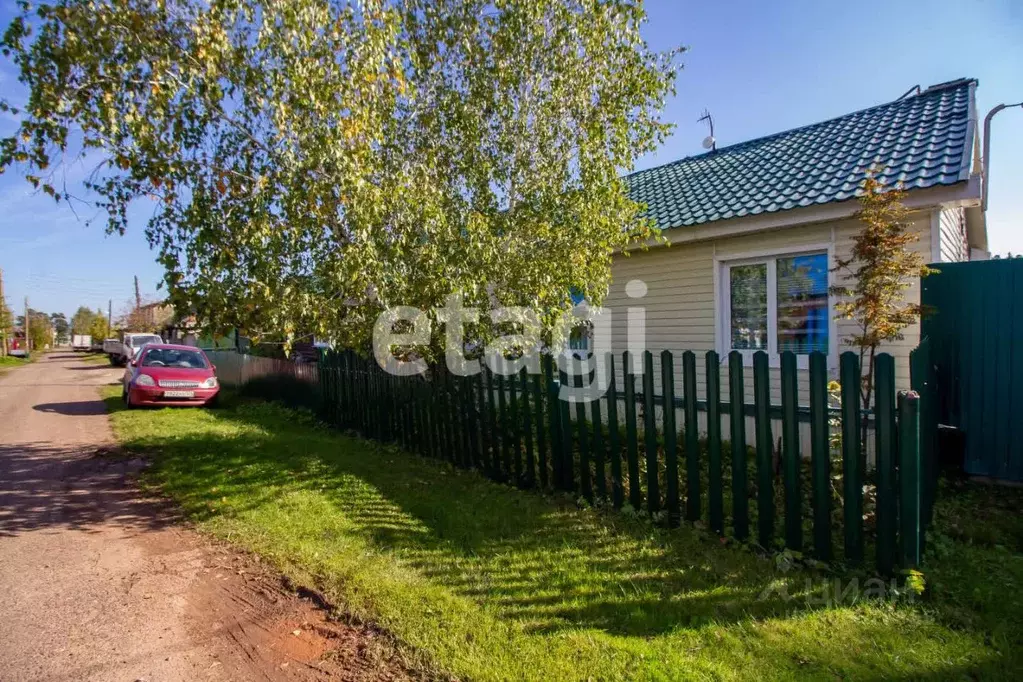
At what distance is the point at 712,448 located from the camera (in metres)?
4.13

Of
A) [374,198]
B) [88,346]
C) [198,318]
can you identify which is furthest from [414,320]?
[88,346]

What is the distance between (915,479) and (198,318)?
5787 mm

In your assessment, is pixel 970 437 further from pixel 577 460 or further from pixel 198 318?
pixel 198 318

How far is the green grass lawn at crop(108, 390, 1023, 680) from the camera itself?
2721 millimetres

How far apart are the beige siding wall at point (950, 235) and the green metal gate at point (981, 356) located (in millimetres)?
651

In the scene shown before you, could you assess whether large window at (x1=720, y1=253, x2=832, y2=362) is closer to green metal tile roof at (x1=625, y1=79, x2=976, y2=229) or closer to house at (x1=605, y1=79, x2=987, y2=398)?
house at (x1=605, y1=79, x2=987, y2=398)

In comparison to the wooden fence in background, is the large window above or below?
above

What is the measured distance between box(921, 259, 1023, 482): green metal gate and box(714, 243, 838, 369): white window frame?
3.60ft

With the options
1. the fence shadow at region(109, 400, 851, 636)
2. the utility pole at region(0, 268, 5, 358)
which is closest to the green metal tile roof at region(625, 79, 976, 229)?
the fence shadow at region(109, 400, 851, 636)

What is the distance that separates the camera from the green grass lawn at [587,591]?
272 cm

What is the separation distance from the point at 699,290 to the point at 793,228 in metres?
1.51

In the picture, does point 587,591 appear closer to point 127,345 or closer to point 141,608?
point 141,608

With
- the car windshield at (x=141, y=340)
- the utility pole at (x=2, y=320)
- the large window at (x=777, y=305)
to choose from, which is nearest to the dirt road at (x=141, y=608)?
the large window at (x=777, y=305)

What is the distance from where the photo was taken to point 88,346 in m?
64.0
